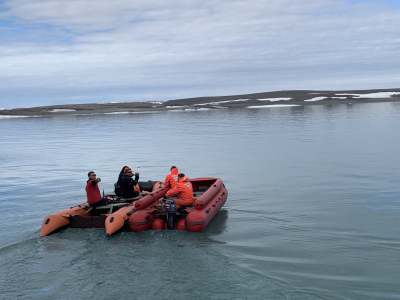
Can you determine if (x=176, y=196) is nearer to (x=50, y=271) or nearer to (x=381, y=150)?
(x=50, y=271)

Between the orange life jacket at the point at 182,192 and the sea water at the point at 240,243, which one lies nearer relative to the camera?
the sea water at the point at 240,243

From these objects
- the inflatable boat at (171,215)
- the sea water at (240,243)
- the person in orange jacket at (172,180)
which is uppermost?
the person in orange jacket at (172,180)

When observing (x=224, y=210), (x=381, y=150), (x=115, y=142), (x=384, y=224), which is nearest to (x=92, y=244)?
(x=224, y=210)

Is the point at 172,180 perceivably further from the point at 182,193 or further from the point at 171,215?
the point at 171,215

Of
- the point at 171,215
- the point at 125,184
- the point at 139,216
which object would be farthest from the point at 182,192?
the point at 125,184

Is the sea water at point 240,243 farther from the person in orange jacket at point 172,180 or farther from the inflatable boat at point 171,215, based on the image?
the person in orange jacket at point 172,180

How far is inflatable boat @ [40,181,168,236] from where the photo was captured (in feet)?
29.5

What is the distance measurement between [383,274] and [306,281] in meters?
1.32

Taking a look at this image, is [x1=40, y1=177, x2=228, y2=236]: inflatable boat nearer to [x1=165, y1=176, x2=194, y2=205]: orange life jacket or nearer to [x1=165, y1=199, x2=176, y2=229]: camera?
[x1=165, y1=199, x2=176, y2=229]: camera

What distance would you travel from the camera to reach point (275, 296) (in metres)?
6.11

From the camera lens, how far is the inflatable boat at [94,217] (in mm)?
8992

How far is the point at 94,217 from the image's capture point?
9391 mm

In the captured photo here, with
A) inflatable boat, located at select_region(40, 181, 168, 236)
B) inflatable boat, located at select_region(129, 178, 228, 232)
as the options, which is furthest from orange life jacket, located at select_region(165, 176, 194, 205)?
inflatable boat, located at select_region(40, 181, 168, 236)

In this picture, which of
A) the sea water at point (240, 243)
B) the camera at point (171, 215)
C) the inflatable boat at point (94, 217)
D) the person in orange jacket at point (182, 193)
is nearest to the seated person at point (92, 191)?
the inflatable boat at point (94, 217)
